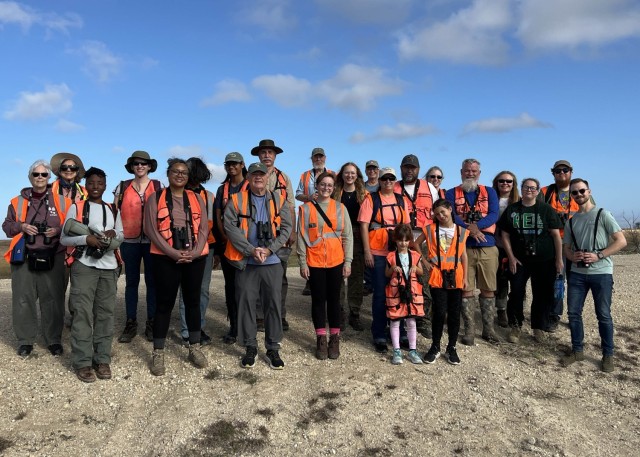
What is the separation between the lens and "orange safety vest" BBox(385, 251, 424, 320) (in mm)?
6172

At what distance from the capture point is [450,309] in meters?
6.33

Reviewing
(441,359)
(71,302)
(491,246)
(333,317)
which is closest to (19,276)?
(71,302)

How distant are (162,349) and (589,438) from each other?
5016mm

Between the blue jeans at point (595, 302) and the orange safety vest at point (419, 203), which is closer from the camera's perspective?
the blue jeans at point (595, 302)

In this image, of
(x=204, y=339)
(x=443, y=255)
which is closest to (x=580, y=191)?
(x=443, y=255)

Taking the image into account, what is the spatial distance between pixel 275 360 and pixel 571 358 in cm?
418

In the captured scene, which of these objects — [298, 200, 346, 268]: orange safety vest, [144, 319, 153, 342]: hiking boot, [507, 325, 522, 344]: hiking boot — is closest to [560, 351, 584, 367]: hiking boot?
[507, 325, 522, 344]: hiking boot

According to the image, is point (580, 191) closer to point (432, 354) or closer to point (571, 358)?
point (571, 358)

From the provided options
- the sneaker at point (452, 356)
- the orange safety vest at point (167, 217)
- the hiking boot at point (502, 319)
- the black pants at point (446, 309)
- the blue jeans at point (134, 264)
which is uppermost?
the orange safety vest at point (167, 217)

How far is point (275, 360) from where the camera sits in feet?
19.8

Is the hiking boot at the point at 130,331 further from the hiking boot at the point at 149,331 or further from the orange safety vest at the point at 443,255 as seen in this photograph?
the orange safety vest at the point at 443,255

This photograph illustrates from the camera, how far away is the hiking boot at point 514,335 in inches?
282

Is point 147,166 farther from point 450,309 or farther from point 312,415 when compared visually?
point 450,309

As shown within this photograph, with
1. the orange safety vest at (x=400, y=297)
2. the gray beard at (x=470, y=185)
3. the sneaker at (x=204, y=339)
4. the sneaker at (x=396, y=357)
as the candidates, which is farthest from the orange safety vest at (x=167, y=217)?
the gray beard at (x=470, y=185)
